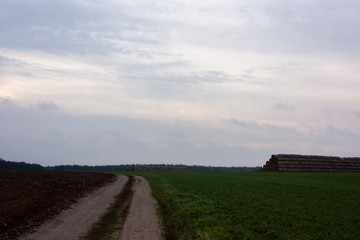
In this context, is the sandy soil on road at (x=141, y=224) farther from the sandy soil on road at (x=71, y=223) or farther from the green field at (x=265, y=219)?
the sandy soil on road at (x=71, y=223)

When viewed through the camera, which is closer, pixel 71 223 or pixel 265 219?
pixel 265 219

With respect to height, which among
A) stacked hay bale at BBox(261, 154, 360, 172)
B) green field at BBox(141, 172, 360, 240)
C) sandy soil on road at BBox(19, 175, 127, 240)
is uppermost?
stacked hay bale at BBox(261, 154, 360, 172)

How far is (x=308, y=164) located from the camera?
312 ft

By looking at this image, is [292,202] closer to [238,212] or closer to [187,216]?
[238,212]

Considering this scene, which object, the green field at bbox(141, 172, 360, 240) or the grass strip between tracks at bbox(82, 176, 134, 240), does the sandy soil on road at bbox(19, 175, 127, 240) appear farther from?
the green field at bbox(141, 172, 360, 240)

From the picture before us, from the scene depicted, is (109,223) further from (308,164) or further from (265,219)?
(308,164)

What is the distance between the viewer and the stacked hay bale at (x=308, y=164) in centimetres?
9069

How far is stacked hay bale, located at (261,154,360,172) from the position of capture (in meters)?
90.7

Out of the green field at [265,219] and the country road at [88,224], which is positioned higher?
the green field at [265,219]

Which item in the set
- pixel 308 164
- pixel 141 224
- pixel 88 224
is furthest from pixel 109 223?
pixel 308 164

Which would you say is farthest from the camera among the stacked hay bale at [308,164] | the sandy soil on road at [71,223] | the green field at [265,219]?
the stacked hay bale at [308,164]

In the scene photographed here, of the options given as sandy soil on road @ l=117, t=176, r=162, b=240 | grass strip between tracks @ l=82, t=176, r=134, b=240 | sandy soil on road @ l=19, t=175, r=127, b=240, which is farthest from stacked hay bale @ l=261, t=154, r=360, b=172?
sandy soil on road @ l=19, t=175, r=127, b=240

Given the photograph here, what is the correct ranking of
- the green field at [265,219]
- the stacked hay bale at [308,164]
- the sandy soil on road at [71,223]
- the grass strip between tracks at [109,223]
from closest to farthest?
the green field at [265,219]
the sandy soil on road at [71,223]
the grass strip between tracks at [109,223]
the stacked hay bale at [308,164]

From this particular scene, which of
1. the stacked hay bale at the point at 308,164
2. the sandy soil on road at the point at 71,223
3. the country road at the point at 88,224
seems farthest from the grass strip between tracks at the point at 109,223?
the stacked hay bale at the point at 308,164
